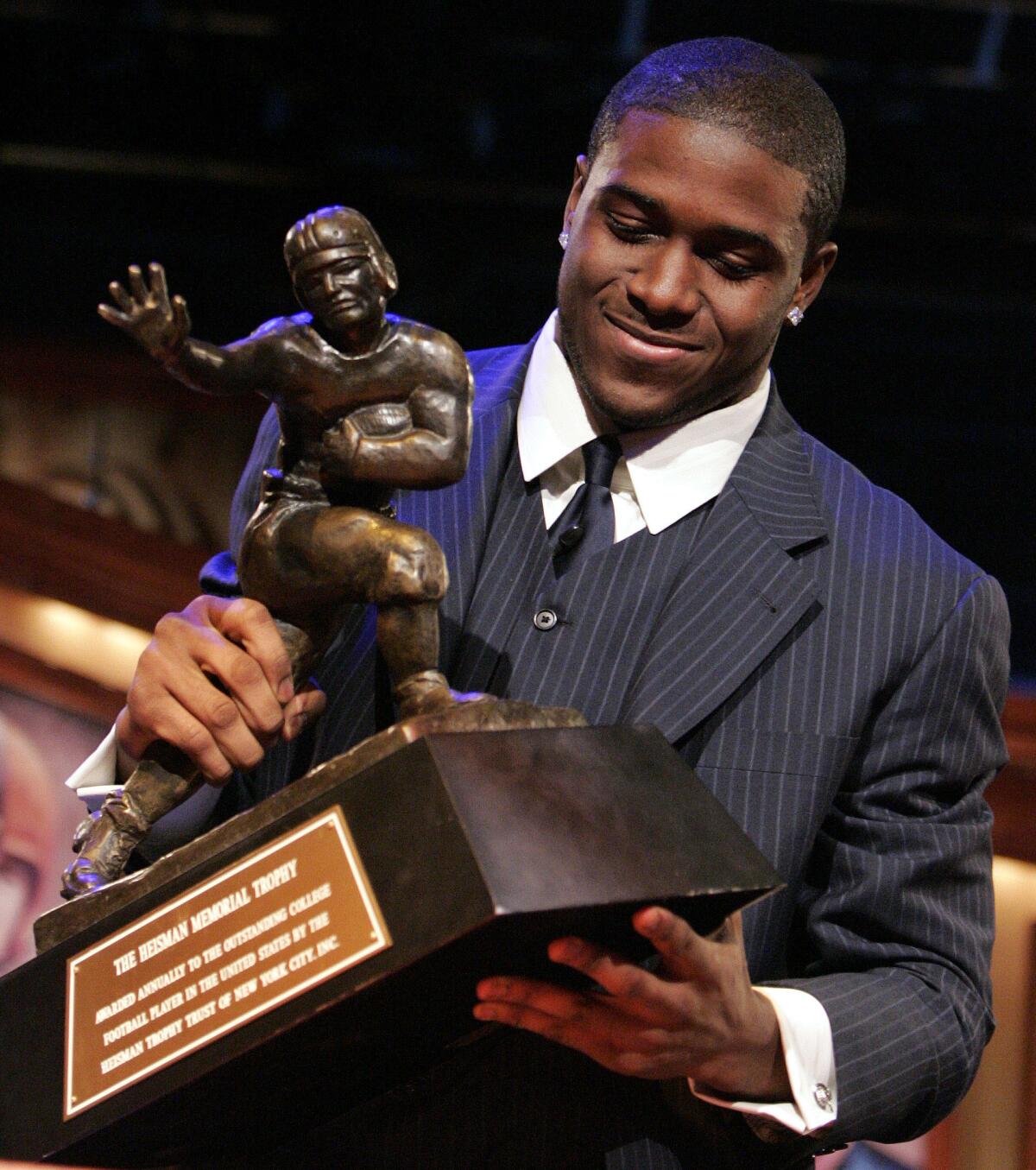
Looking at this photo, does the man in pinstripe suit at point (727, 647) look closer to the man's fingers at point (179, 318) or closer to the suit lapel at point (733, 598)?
the suit lapel at point (733, 598)

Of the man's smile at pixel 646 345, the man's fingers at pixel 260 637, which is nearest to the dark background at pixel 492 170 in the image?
the man's smile at pixel 646 345

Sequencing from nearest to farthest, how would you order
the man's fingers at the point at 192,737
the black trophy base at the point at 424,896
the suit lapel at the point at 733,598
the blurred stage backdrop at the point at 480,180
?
1. the black trophy base at the point at 424,896
2. the man's fingers at the point at 192,737
3. the suit lapel at the point at 733,598
4. the blurred stage backdrop at the point at 480,180

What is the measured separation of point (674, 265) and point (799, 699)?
39 cm

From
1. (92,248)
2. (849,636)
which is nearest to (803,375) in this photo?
(92,248)

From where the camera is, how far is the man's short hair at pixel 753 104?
4.12ft

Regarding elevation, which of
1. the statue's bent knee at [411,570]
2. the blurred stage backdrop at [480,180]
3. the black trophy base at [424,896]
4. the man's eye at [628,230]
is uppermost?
the blurred stage backdrop at [480,180]

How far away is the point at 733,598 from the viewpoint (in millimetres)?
1284

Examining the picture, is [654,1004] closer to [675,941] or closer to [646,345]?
[675,941]

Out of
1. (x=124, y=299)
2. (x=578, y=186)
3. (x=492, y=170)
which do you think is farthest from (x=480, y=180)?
(x=124, y=299)

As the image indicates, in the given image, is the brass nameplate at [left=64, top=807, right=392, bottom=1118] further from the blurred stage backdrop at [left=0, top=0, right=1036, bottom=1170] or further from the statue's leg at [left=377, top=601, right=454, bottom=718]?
the blurred stage backdrop at [left=0, top=0, right=1036, bottom=1170]

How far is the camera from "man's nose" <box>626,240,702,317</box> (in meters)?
1.24

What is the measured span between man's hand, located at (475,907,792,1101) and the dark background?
230cm

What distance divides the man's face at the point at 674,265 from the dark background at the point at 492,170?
201 cm

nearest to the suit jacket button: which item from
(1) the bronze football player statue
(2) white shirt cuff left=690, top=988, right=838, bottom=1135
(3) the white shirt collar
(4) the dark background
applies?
(2) white shirt cuff left=690, top=988, right=838, bottom=1135
